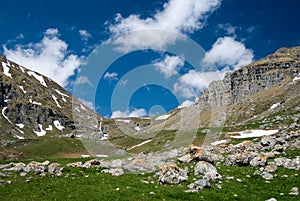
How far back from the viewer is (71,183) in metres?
25.3

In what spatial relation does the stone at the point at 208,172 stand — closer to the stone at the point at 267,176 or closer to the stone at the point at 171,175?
the stone at the point at 171,175

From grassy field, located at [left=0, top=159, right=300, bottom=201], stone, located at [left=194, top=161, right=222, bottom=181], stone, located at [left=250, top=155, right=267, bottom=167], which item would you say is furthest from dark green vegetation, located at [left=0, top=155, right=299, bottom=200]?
stone, located at [left=250, top=155, right=267, bottom=167]

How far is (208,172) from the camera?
25359 millimetres

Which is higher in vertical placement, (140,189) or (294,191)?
(294,191)

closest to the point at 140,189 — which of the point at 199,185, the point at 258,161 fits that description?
the point at 199,185

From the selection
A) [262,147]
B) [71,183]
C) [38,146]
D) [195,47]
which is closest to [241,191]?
[71,183]

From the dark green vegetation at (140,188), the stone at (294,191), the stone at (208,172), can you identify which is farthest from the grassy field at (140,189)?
the stone at (208,172)

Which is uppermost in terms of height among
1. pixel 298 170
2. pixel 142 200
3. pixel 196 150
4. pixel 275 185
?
pixel 196 150

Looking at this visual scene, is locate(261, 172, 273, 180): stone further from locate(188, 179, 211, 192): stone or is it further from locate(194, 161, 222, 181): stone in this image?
locate(188, 179, 211, 192): stone

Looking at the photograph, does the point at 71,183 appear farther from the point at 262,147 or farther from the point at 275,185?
the point at 262,147

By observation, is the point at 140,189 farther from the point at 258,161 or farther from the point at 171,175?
the point at 258,161

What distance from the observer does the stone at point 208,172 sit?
24.5 meters

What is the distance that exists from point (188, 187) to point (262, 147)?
82.7ft

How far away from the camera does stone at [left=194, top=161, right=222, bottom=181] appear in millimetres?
24494
